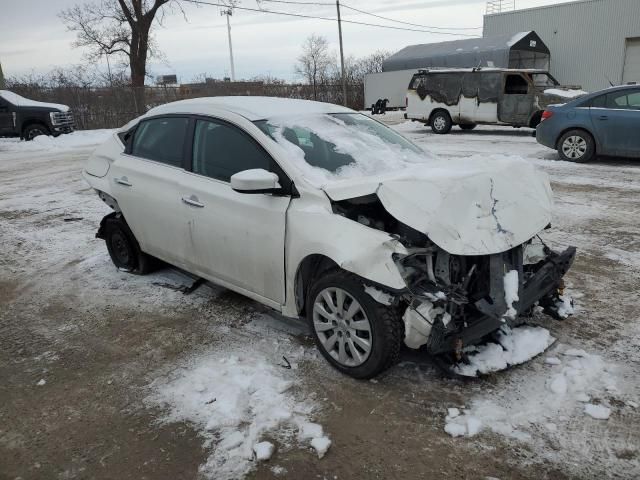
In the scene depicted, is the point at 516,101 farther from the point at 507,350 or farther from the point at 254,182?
the point at 254,182

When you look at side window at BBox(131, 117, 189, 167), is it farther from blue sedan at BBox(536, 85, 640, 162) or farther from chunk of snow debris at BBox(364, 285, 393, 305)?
blue sedan at BBox(536, 85, 640, 162)

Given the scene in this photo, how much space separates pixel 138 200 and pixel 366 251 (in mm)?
2496

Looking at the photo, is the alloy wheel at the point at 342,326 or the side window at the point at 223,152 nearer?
the alloy wheel at the point at 342,326

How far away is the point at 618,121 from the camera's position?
31.0ft

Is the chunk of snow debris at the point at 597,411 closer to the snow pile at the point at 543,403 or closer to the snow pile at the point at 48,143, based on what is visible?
the snow pile at the point at 543,403

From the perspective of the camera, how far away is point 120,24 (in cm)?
3041

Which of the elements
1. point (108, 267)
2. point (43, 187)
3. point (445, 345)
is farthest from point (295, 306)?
point (43, 187)

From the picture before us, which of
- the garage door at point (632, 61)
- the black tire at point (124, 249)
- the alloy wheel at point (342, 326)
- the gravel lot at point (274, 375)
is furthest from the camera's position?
the garage door at point (632, 61)

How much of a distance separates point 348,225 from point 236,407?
126 centimetres

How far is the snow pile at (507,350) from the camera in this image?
3127 mm

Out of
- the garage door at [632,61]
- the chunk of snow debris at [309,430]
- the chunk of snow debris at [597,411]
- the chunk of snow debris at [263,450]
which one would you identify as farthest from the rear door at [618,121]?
the garage door at [632,61]

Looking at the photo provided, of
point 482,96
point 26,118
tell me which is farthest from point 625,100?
point 26,118

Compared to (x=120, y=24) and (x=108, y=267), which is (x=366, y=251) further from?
(x=120, y=24)

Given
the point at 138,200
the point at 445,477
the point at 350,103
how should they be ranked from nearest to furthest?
the point at 445,477
the point at 138,200
the point at 350,103
